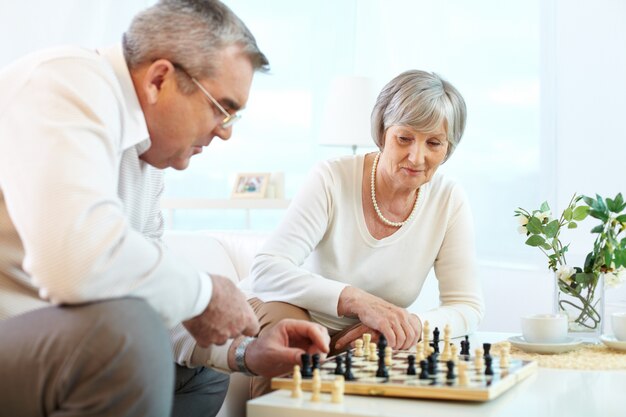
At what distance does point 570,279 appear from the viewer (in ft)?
7.63

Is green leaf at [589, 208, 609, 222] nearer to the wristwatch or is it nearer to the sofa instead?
the wristwatch

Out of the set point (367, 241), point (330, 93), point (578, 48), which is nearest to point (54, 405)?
point (367, 241)

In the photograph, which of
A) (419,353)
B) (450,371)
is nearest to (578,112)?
(419,353)

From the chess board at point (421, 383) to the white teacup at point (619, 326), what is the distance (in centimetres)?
71

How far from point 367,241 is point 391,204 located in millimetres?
159

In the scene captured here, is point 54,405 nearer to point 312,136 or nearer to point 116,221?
point 116,221

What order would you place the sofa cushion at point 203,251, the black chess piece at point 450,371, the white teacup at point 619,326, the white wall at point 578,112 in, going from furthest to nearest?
the white wall at point 578,112 → the sofa cushion at point 203,251 → the white teacup at point 619,326 → the black chess piece at point 450,371

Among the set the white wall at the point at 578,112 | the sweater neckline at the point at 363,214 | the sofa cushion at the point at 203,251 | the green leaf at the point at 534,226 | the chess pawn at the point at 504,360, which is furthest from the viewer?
the white wall at the point at 578,112

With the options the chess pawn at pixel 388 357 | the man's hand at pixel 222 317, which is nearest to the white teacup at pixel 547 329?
the chess pawn at pixel 388 357

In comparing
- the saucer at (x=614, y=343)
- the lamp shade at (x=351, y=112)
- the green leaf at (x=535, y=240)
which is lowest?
the saucer at (x=614, y=343)

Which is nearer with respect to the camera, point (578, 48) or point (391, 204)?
point (391, 204)

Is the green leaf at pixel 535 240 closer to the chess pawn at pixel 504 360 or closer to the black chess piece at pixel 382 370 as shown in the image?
the chess pawn at pixel 504 360

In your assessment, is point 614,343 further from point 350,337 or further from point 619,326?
point 350,337

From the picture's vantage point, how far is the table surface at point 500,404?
4.52ft
